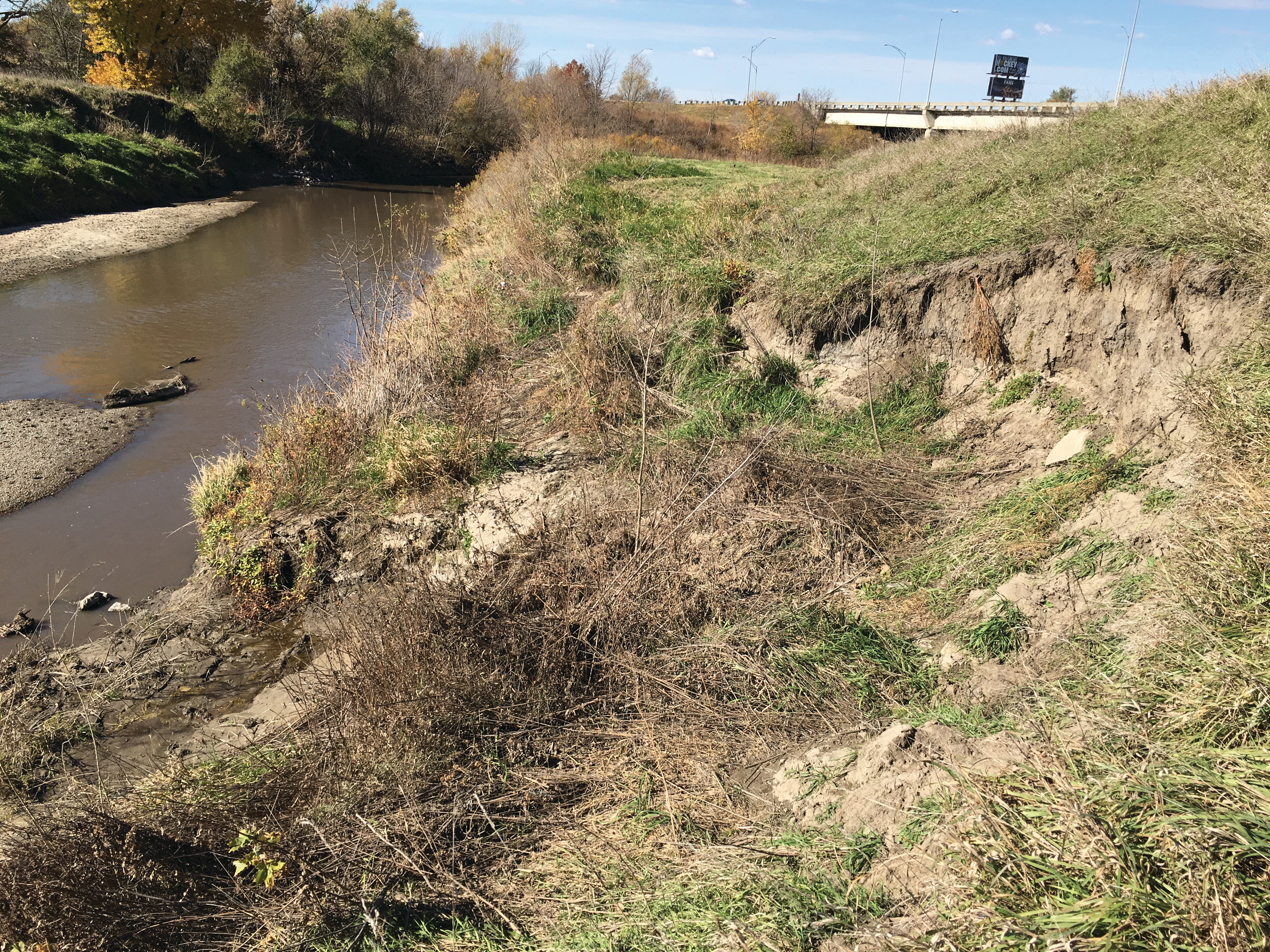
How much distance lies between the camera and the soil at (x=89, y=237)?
17.4m

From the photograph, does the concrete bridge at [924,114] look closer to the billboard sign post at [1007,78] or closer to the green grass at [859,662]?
the billboard sign post at [1007,78]

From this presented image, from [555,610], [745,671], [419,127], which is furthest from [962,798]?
[419,127]

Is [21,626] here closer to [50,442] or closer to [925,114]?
[50,442]

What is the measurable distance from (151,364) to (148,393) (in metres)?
1.65

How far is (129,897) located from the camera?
126 inches

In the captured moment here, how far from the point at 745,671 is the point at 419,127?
44.5 meters

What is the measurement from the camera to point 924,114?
3469 cm

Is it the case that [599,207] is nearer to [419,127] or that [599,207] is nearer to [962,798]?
[962,798]

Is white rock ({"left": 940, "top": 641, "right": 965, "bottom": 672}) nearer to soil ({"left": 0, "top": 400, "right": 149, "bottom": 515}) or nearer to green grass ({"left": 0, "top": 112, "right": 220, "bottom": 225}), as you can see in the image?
soil ({"left": 0, "top": 400, "right": 149, "bottom": 515})

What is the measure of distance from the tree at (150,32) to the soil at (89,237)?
15.1 metres

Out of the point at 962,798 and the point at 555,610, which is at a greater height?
the point at 962,798

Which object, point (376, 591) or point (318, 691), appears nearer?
point (318, 691)

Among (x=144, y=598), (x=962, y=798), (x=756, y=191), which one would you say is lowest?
(x=144, y=598)

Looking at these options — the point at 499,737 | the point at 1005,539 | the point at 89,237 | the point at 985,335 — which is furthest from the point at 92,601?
the point at 89,237
